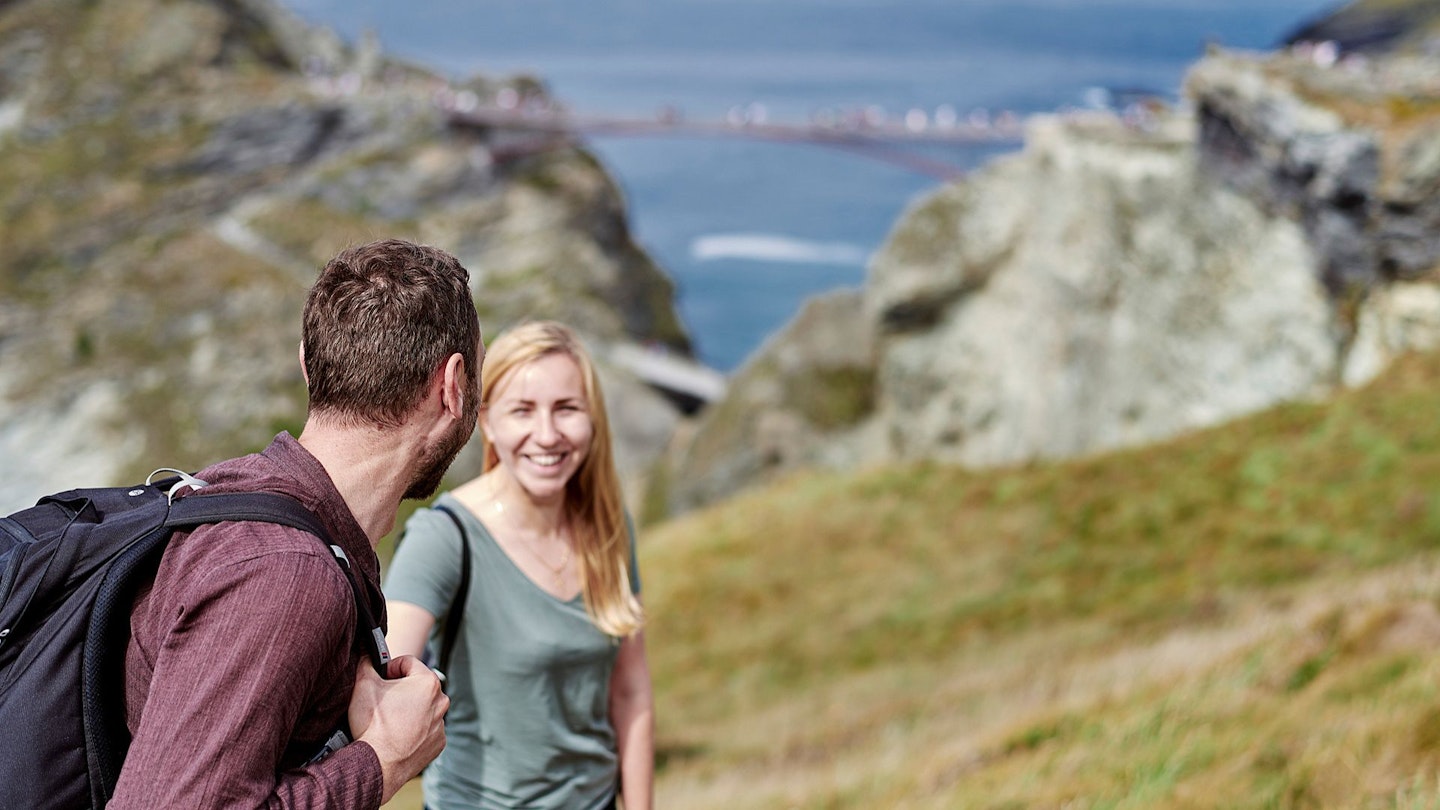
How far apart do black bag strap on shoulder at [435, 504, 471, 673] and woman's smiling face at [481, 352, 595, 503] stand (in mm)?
305

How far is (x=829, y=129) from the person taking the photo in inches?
2753

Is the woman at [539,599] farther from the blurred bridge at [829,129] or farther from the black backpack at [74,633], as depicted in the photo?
the blurred bridge at [829,129]

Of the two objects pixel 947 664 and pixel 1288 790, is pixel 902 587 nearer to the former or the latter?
pixel 947 664

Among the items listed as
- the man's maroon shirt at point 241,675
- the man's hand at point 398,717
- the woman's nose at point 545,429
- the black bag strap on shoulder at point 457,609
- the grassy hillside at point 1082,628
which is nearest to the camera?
the man's maroon shirt at point 241,675

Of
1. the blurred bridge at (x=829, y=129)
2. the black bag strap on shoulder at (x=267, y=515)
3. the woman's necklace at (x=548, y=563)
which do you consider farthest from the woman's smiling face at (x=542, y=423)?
the blurred bridge at (x=829, y=129)

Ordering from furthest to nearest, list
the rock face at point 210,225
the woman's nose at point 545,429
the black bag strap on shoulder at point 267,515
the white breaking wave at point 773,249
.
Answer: the white breaking wave at point 773,249 < the rock face at point 210,225 < the woman's nose at point 545,429 < the black bag strap on shoulder at point 267,515

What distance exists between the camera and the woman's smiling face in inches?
165

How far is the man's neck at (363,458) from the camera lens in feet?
7.88

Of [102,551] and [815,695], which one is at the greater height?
[102,551]

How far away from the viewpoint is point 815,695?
42.5 feet

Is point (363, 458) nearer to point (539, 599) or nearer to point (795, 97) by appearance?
point (539, 599)

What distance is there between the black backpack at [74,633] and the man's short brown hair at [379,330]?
10.8 inches

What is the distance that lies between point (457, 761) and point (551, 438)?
1.17m

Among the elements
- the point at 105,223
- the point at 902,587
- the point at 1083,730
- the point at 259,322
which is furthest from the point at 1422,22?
the point at 1083,730
